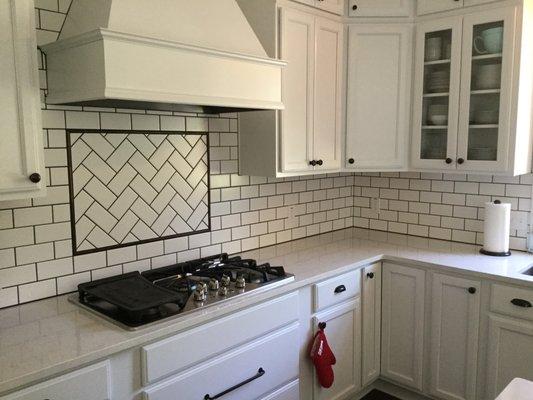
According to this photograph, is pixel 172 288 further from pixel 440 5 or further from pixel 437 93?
pixel 440 5

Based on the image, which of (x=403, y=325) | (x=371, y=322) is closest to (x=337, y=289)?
(x=371, y=322)

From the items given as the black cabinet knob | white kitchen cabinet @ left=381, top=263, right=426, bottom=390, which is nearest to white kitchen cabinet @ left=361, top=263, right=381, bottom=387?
white kitchen cabinet @ left=381, top=263, right=426, bottom=390

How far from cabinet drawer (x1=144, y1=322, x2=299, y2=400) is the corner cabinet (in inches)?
57.8

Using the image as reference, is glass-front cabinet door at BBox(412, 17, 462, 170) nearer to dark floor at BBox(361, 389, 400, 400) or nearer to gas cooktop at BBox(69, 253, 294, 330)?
gas cooktop at BBox(69, 253, 294, 330)

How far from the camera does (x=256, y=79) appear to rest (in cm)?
215

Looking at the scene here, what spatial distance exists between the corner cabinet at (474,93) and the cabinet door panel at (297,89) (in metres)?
0.75

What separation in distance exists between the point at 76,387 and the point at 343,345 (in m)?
1.58

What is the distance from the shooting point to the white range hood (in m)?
1.68

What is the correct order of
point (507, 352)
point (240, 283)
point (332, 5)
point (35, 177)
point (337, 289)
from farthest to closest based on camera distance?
point (332, 5)
point (337, 289)
point (507, 352)
point (240, 283)
point (35, 177)

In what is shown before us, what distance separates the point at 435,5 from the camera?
283 centimetres

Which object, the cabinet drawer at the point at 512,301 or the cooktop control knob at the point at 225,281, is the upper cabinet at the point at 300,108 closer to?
the cooktop control knob at the point at 225,281

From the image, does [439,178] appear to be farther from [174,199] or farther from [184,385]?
[184,385]

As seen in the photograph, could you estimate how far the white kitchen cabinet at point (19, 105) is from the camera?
159 cm

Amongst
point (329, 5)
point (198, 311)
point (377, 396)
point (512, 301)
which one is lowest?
point (377, 396)
